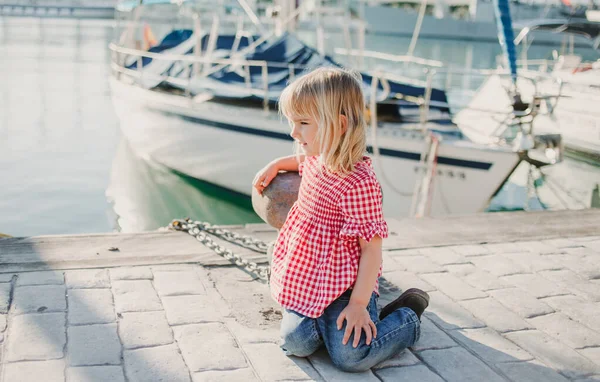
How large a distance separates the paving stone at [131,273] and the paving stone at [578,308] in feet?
6.84

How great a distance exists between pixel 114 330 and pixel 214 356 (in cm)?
48

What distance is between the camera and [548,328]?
3.11 metres

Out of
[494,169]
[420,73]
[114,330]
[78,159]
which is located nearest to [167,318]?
[114,330]

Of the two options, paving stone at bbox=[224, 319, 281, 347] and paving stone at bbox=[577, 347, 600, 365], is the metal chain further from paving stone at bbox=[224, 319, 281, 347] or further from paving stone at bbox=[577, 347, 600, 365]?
paving stone at bbox=[577, 347, 600, 365]

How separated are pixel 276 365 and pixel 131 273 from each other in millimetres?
1198

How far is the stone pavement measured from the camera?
2545mm

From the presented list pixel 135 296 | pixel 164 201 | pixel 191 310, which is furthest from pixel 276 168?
pixel 164 201

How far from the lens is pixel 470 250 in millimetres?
4223

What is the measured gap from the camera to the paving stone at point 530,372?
261 centimetres

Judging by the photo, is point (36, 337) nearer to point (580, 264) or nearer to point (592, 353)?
point (592, 353)

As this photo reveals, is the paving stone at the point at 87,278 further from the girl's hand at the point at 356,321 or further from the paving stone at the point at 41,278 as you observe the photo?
the girl's hand at the point at 356,321

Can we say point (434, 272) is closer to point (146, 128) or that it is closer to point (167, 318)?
point (167, 318)

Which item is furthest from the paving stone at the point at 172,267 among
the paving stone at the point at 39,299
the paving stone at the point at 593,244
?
the paving stone at the point at 593,244

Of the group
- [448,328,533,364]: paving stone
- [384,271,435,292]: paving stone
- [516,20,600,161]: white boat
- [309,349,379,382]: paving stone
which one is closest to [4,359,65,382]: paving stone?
[309,349,379,382]: paving stone
